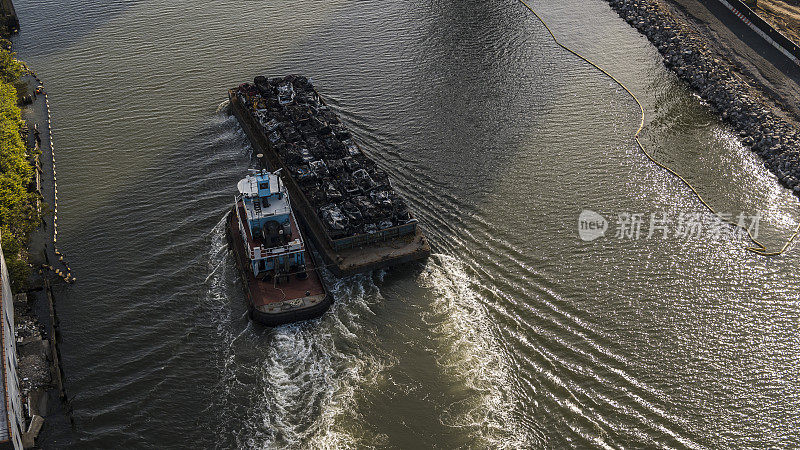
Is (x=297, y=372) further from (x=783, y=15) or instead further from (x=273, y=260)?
(x=783, y=15)

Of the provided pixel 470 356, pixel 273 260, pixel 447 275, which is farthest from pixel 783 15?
pixel 273 260

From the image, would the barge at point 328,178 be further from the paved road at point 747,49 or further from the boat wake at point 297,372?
the paved road at point 747,49

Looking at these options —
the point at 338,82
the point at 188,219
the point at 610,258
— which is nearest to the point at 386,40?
the point at 338,82

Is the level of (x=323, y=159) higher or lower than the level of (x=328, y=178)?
higher

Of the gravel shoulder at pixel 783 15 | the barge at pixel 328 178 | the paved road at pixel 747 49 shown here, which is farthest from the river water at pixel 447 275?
the gravel shoulder at pixel 783 15

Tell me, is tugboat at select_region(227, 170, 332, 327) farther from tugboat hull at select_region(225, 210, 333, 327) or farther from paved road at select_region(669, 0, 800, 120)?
paved road at select_region(669, 0, 800, 120)

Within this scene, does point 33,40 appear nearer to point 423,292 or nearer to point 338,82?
point 338,82
